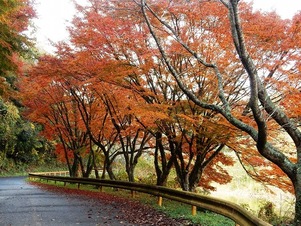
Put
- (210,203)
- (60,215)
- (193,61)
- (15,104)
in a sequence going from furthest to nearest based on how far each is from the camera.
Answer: (15,104), (193,61), (60,215), (210,203)

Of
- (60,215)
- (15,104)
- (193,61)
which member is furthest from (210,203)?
(15,104)

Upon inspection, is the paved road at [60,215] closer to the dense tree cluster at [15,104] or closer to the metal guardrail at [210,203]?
the metal guardrail at [210,203]

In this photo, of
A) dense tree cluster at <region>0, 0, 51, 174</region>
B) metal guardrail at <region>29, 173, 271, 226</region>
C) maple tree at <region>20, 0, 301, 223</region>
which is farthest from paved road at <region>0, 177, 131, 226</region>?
dense tree cluster at <region>0, 0, 51, 174</region>

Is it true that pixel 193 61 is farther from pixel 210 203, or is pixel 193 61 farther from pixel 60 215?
pixel 60 215

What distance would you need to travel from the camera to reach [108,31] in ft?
39.3

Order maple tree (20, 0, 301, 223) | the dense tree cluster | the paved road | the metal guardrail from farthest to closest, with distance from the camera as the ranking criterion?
1. the dense tree cluster
2. maple tree (20, 0, 301, 223)
3. the paved road
4. the metal guardrail

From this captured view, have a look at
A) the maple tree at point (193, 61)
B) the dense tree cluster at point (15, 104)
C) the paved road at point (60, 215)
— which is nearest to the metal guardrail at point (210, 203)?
the paved road at point (60, 215)

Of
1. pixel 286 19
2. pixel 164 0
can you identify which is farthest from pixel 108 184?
pixel 286 19

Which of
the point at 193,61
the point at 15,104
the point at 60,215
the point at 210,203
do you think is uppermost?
the point at 15,104

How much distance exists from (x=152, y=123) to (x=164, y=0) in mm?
4815

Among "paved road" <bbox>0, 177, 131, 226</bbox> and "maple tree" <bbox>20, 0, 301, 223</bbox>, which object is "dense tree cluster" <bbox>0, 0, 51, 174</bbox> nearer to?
"maple tree" <bbox>20, 0, 301, 223</bbox>

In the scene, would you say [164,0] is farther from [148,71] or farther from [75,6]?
[75,6]

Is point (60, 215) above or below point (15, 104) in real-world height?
below

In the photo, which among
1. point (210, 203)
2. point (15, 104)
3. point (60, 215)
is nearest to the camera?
point (210, 203)
